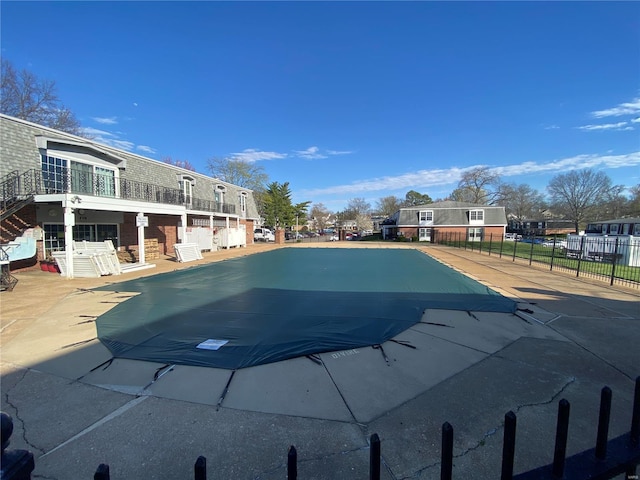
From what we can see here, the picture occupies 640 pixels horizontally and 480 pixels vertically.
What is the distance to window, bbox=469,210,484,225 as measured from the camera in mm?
39656

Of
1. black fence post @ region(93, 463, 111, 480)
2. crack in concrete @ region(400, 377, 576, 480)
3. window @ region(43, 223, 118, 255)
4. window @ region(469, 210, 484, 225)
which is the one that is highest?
window @ region(469, 210, 484, 225)

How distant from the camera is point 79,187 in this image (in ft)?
45.9

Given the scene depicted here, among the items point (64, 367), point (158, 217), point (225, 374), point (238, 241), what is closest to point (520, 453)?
point (225, 374)

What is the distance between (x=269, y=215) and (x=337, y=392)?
40.2 meters

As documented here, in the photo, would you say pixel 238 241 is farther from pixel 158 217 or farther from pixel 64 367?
pixel 64 367

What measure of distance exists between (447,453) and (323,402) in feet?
6.58

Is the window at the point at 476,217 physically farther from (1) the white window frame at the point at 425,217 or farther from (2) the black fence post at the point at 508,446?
(2) the black fence post at the point at 508,446

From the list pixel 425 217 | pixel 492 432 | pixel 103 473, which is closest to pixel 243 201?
pixel 425 217

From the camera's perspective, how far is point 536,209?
77.5m

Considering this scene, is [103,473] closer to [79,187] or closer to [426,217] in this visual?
[79,187]

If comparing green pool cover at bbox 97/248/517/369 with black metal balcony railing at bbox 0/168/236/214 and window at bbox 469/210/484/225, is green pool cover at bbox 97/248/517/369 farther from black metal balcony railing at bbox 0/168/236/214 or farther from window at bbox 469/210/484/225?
window at bbox 469/210/484/225

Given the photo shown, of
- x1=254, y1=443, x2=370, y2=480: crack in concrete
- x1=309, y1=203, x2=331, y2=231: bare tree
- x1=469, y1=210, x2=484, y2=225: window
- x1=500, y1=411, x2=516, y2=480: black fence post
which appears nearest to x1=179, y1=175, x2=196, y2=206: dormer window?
x1=254, y1=443, x2=370, y2=480: crack in concrete

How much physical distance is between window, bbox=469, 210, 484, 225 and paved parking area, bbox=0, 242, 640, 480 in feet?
124

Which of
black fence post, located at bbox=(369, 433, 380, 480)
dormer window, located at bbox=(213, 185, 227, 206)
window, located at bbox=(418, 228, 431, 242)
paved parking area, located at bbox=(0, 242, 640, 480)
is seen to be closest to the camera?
black fence post, located at bbox=(369, 433, 380, 480)
